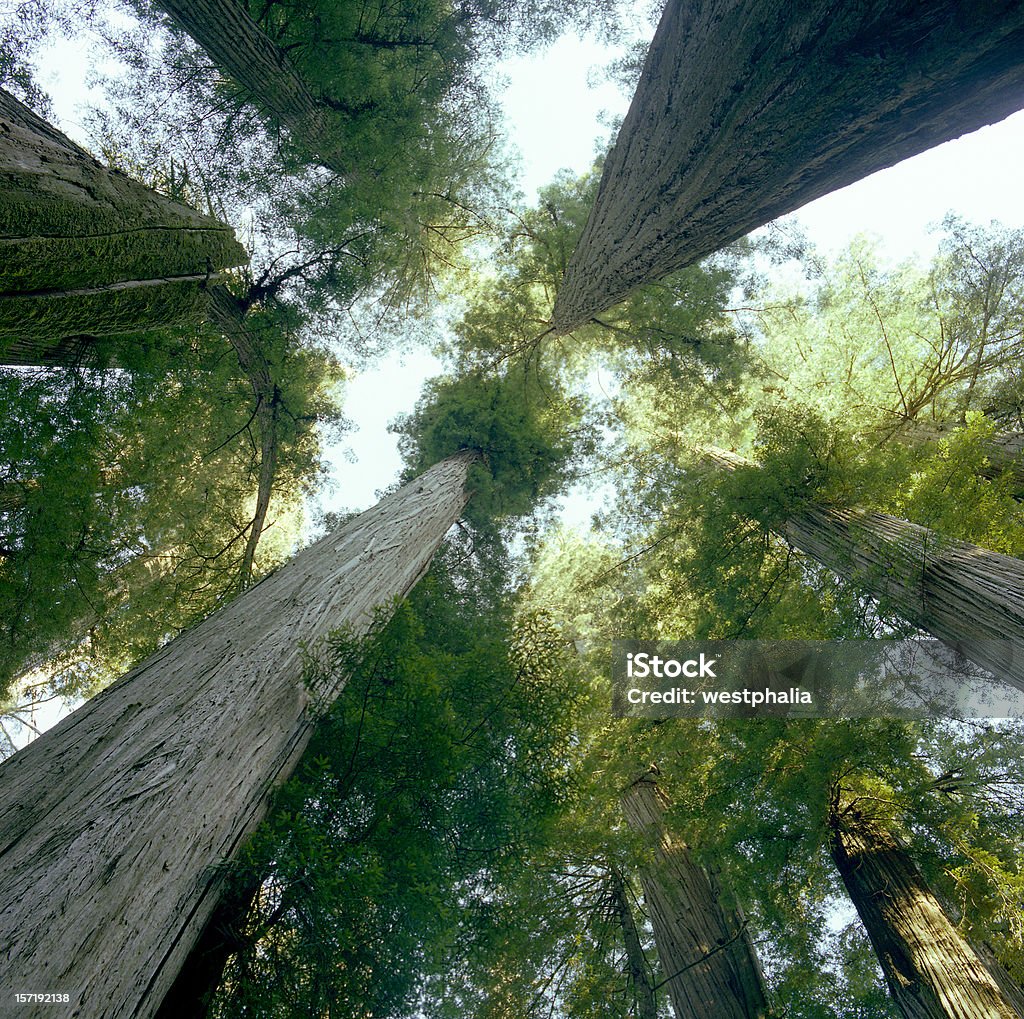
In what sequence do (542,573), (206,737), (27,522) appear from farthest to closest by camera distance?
(542,573), (27,522), (206,737)

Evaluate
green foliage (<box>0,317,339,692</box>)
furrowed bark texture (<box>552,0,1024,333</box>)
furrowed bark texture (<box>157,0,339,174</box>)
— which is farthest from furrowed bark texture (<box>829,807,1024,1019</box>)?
furrowed bark texture (<box>157,0,339,174</box>)

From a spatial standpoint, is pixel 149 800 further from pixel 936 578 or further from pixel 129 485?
pixel 129 485

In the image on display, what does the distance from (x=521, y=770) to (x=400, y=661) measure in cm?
114

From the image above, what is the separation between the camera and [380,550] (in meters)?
4.44

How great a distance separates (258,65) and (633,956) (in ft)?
28.7

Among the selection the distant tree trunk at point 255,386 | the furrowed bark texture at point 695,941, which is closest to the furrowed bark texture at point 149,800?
the distant tree trunk at point 255,386

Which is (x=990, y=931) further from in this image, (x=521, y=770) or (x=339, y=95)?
(x=339, y=95)

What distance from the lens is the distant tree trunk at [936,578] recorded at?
127 inches

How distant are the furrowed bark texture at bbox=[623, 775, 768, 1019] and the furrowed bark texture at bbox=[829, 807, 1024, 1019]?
1.13 m

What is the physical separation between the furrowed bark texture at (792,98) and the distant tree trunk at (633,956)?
5.33m

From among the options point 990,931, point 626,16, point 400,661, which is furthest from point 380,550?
point 626,16

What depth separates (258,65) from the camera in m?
4.84

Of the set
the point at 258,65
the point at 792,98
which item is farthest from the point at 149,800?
the point at 258,65

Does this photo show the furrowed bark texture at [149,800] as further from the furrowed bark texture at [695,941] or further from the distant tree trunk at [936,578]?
the furrowed bark texture at [695,941]
